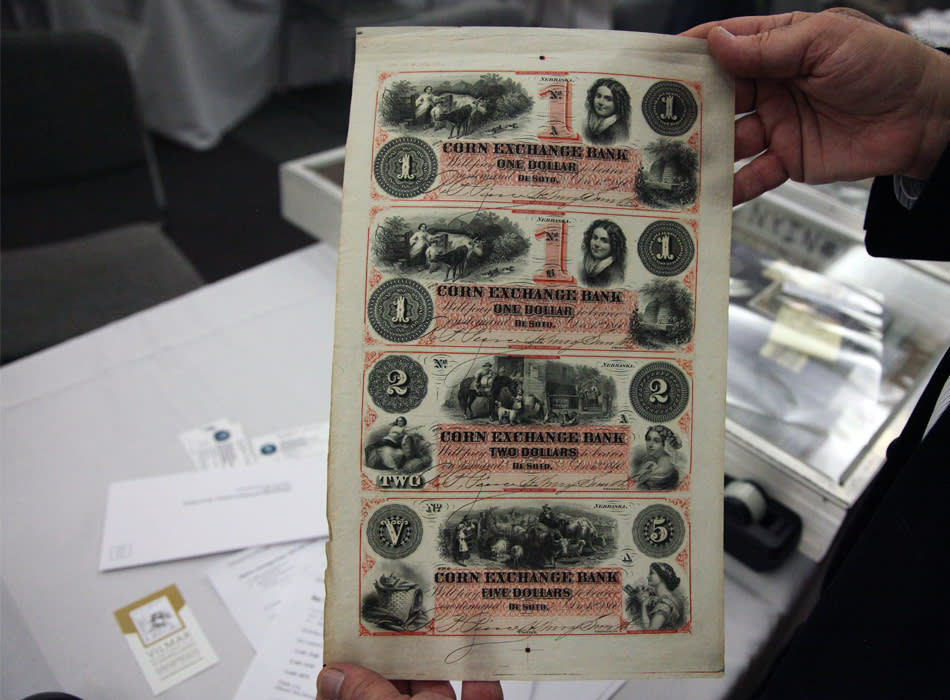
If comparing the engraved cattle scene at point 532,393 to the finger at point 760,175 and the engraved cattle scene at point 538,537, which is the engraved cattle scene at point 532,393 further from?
the finger at point 760,175

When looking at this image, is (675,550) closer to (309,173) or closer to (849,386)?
(849,386)

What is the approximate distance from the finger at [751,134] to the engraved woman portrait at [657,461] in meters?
0.33

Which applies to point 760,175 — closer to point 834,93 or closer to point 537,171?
point 834,93

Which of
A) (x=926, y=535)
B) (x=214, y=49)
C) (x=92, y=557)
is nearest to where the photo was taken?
(x=926, y=535)

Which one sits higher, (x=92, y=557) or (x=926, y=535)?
(x=926, y=535)

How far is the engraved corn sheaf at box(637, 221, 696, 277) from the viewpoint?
62 centimetres

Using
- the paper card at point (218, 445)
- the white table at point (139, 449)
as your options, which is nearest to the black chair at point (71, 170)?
the white table at point (139, 449)

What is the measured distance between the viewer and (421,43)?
611 millimetres

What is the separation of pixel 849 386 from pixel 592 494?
59 centimetres

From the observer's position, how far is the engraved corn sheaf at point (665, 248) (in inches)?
24.5

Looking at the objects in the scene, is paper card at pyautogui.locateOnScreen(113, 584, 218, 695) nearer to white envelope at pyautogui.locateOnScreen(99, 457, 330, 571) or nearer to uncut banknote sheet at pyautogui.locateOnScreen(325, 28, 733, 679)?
white envelope at pyautogui.locateOnScreen(99, 457, 330, 571)

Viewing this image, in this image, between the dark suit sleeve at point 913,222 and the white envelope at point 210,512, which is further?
the white envelope at point 210,512

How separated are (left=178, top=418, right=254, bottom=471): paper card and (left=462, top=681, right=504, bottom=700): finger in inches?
19.0

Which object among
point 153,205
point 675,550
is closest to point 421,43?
point 675,550
